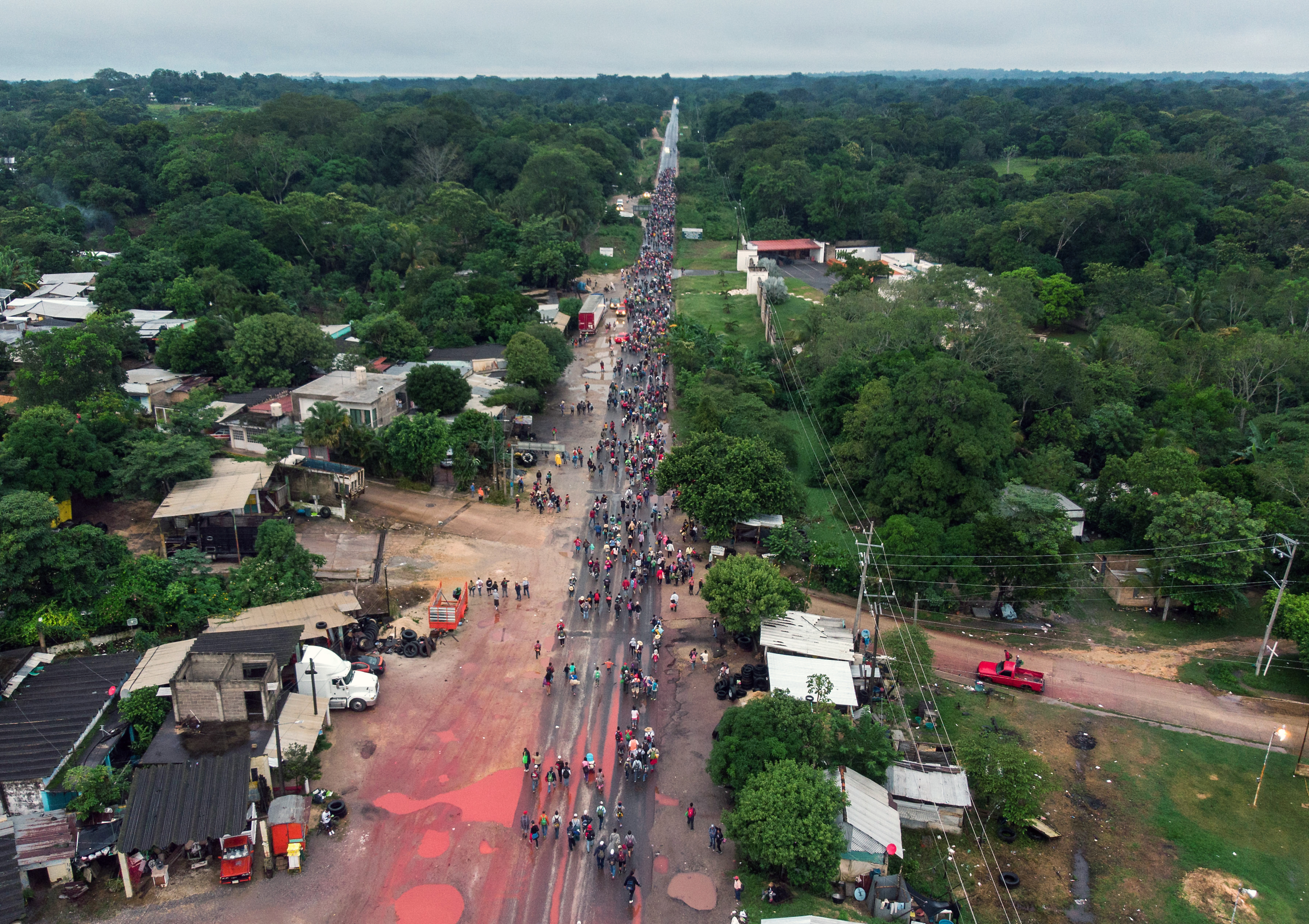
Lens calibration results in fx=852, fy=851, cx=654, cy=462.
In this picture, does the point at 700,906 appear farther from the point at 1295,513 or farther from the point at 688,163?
the point at 688,163

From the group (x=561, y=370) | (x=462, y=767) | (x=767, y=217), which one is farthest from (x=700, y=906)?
(x=767, y=217)

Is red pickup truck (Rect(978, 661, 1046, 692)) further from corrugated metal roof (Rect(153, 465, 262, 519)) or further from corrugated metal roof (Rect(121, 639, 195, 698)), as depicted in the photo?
corrugated metal roof (Rect(153, 465, 262, 519))

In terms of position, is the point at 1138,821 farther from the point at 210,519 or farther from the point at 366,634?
the point at 210,519

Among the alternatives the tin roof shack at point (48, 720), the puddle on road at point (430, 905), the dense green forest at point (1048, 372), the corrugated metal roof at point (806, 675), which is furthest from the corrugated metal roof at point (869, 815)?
the tin roof shack at point (48, 720)

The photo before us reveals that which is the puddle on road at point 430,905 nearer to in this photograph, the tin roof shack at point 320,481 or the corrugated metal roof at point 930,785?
the corrugated metal roof at point 930,785

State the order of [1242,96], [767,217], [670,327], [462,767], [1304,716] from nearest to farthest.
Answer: [462,767] < [1304,716] < [670,327] < [767,217] < [1242,96]

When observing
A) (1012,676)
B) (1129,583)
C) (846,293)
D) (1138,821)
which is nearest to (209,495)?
(1012,676)

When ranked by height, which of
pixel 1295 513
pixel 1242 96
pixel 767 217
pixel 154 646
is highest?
pixel 1242 96
